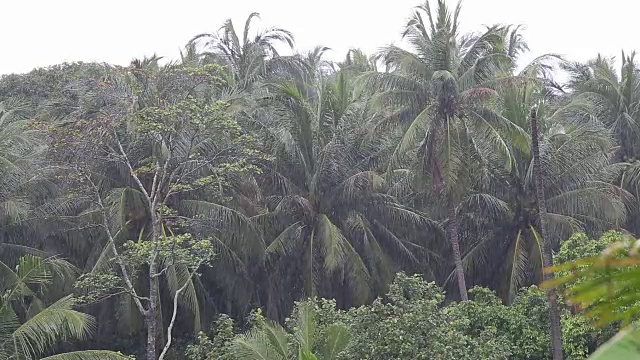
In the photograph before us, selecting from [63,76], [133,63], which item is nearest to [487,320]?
[133,63]

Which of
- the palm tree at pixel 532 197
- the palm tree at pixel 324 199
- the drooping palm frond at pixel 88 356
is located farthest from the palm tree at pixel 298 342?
the palm tree at pixel 532 197

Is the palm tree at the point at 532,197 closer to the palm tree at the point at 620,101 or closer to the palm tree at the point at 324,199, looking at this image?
the palm tree at the point at 324,199

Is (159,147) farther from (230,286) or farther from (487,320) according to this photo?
(487,320)

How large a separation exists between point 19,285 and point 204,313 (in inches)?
274

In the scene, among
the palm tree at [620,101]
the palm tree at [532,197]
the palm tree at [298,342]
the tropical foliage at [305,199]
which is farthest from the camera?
the palm tree at [620,101]

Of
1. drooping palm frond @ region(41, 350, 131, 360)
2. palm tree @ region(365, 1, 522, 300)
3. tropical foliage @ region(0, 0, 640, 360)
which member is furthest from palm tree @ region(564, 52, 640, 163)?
drooping palm frond @ region(41, 350, 131, 360)

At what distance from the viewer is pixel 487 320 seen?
49.0 feet

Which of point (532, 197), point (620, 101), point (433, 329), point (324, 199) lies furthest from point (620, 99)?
point (433, 329)

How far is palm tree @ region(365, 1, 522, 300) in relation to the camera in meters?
16.6

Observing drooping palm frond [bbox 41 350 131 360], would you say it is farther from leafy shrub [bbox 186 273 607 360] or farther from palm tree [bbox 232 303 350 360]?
palm tree [bbox 232 303 350 360]

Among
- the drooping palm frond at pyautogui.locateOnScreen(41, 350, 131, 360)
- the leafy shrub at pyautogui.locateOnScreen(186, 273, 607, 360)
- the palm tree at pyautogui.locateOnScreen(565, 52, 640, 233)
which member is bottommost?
the leafy shrub at pyautogui.locateOnScreen(186, 273, 607, 360)

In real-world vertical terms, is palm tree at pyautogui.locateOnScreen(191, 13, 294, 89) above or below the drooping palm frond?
above

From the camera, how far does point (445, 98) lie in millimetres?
16859

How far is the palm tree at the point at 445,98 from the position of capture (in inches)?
654
